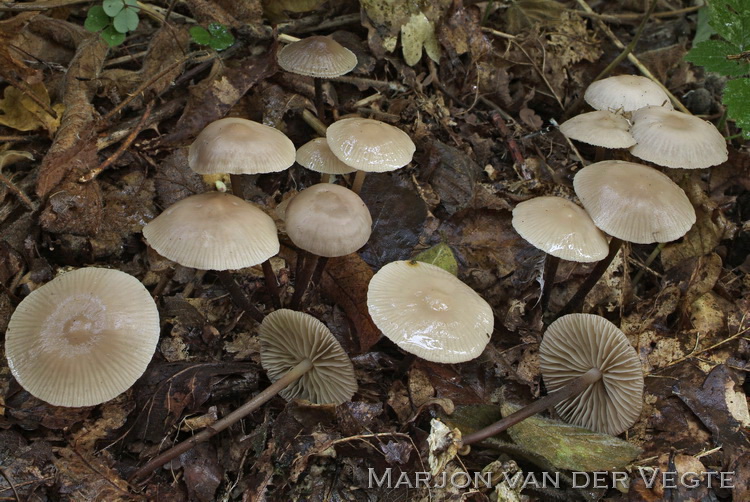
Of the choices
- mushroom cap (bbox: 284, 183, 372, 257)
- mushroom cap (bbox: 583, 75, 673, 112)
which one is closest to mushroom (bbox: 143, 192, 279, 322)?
mushroom cap (bbox: 284, 183, 372, 257)

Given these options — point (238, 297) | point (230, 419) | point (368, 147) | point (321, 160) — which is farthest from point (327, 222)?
point (230, 419)

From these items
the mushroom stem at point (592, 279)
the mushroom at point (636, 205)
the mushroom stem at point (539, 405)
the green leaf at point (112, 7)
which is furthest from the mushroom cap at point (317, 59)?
the mushroom stem at point (539, 405)

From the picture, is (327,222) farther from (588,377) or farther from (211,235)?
(588,377)

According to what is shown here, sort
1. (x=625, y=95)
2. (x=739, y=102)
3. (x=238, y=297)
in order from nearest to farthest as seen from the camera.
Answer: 1. (x=238, y=297)
2. (x=739, y=102)
3. (x=625, y=95)

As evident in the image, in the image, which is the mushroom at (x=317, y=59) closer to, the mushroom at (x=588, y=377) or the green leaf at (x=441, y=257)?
the green leaf at (x=441, y=257)

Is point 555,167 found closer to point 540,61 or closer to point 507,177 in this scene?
point 507,177

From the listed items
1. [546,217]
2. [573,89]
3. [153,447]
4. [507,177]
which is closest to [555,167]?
[507,177]

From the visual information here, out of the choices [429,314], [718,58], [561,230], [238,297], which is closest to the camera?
[429,314]
